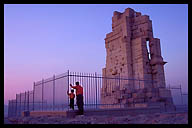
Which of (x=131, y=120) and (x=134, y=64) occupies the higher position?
(x=134, y=64)

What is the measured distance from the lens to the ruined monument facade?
15.2 meters

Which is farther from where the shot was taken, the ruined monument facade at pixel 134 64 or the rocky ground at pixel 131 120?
the ruined monument facade at pixel 134 64

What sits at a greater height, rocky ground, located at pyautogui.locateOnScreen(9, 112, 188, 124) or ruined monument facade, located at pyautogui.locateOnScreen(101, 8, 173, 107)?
ruined monument facade, located at pyautogui.locateOnScreen(101, 8, 173, 107)

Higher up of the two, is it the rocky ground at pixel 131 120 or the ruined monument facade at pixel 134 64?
the ruined monument facade at pixel 134 64

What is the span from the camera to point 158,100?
14812mm

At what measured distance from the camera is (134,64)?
56.5 feet

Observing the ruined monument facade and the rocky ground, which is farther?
the ruined monument facade

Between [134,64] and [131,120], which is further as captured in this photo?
[134,64]

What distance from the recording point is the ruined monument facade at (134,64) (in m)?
15.2

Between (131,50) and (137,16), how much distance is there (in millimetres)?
3281

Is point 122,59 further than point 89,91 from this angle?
Yes
